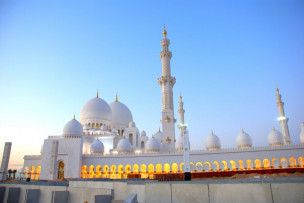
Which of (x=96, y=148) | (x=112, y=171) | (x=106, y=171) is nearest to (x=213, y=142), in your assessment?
(x=112, y=171)

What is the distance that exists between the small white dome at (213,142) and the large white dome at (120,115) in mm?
14834

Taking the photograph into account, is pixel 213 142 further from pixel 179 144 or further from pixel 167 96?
pixel 167 96

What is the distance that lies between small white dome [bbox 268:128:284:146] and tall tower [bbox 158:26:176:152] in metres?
11.4

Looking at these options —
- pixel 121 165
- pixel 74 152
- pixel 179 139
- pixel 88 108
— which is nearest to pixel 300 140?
pixel 179 139

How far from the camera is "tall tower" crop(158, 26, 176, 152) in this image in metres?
29.7

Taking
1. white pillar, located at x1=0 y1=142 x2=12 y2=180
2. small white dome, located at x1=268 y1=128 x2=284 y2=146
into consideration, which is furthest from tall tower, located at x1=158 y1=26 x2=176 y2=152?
white pillar, located at x1=0 y1=142 x2=12 y2=180

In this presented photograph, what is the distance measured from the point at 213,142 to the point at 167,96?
28.1 feet

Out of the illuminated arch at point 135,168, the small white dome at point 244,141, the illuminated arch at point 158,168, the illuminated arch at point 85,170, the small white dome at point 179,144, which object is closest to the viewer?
the illuminated arch at point 158,168

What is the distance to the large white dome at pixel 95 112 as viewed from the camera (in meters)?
34.1

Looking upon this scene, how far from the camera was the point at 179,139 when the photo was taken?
29125 millimetres

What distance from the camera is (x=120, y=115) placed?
38.2 meters

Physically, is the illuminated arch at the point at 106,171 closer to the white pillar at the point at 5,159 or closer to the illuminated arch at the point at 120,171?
the illuminated arch at the point at 120,171

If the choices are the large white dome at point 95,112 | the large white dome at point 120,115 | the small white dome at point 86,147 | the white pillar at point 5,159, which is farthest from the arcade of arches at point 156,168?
the large white dome at point 120,115

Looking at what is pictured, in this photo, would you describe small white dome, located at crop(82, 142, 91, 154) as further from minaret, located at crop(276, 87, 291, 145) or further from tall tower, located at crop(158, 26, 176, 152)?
minaret, located at crop(276, 87, 291, 145)
